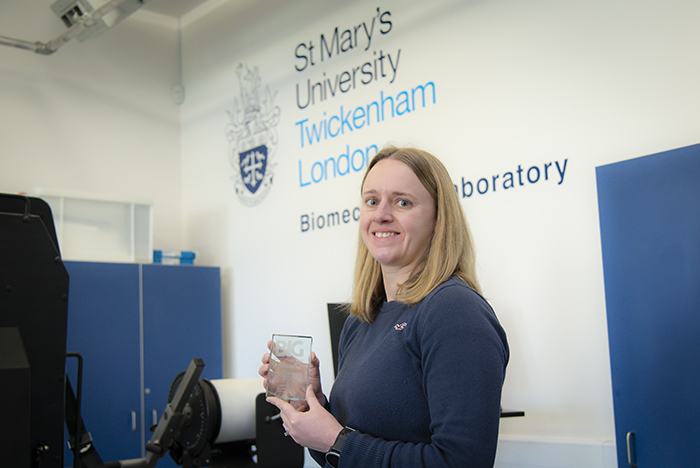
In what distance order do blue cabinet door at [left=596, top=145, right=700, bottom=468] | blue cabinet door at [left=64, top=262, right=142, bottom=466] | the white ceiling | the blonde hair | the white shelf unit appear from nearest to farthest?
the blonde hair
blue cabinet door at [left=596, top=145, right=700, bottom=468]
blue cabinet door at [left=64, top=262, right=142, bottom=466]
the white shelf unit
the white ceiling

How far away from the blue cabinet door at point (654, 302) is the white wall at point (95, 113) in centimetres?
364

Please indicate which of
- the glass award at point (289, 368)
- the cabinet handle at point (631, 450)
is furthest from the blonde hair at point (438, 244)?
the cabinet handle at point (631, 450)

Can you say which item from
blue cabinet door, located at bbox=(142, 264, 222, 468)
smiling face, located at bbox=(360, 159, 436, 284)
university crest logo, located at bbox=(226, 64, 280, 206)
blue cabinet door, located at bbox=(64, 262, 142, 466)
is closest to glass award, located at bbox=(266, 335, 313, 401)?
smiling face, located at bbox=(360, 159, 436, 284)

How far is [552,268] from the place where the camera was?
10.1ft

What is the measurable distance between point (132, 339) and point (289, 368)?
330 cm

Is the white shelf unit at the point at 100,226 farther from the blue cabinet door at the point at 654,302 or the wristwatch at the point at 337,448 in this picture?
the wristwatch at the point at 337,448

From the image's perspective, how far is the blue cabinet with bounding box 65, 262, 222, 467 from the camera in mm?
4176

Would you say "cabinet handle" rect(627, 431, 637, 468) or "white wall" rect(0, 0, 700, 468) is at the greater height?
"white wall" rect(0, 0, 700, 468)

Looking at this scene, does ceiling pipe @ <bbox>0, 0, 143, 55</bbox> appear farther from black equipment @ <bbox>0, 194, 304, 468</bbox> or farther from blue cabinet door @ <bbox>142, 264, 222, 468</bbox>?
black equipment @ <bbox>0, 194, 304, 468</bbox>

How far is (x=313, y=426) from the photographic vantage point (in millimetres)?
1354

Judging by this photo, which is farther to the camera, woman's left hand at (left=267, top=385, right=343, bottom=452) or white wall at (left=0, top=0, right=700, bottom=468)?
white wall at (left=0, top=0, right=700, bottom=468)

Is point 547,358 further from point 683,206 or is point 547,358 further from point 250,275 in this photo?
point 250,275

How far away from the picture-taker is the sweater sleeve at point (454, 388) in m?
1.14

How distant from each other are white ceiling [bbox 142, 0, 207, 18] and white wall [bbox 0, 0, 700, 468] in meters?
0.09
